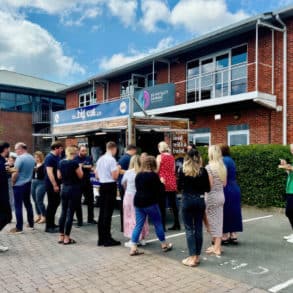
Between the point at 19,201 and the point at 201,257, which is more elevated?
the point at 19,201

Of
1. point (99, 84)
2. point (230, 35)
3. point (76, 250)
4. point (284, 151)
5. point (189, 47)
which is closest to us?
point (76, 250)

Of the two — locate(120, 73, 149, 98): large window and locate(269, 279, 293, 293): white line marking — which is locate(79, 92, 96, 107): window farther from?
locate(269, 279, 293, 293): white line marking

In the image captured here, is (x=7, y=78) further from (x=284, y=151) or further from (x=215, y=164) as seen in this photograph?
(x=215, y=164)

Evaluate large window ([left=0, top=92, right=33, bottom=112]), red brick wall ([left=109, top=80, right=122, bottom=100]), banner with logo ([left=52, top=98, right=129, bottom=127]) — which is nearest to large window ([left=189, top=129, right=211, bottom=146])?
banner with logo ([left=52, top=98, right=129, bottom=127])

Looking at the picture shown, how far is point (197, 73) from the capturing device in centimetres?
1634

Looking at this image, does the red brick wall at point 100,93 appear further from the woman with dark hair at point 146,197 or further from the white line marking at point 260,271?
the white line marking at point 260,271

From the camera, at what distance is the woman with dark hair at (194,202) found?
5086 millimetres

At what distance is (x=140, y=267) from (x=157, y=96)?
39.8 ft

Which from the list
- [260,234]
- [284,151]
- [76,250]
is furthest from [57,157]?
[284,151]

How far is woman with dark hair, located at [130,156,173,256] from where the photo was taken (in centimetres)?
556

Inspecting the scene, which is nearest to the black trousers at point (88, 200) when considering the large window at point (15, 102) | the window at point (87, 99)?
the window at point (87, 99)

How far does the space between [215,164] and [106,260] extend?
226 centimetres

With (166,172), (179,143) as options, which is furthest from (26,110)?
(166,172)

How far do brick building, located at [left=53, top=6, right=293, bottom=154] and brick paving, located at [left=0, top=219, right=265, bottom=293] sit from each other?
4.65 m
